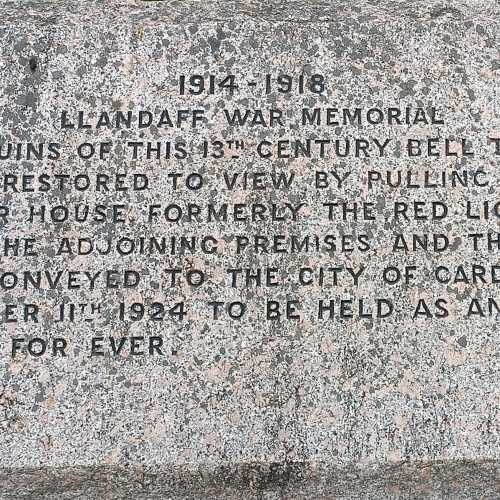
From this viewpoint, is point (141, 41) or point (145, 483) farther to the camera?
point (141, 41)

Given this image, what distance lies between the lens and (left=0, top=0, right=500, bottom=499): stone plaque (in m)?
3.04

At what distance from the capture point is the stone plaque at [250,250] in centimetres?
304

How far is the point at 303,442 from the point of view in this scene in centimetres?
303

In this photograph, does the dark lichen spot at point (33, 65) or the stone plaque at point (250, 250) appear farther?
the dark lichen spot at point (33, 65)

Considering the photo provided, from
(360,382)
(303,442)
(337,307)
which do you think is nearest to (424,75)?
(337,307)

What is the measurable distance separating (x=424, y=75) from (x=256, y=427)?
1501 mm

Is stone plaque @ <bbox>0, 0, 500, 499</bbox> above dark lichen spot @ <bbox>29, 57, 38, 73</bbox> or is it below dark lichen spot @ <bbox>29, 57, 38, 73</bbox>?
below

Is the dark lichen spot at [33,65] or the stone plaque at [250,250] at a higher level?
the dark lichen spot at [33,65]

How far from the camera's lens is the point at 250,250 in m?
3.18

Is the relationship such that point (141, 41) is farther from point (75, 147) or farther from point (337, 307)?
point (337, 307)

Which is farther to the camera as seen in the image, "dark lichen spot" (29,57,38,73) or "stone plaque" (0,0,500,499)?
"dark lichen spot" (29,57,38,73)

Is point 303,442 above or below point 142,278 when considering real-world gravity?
below

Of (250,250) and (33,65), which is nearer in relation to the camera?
(250,250)

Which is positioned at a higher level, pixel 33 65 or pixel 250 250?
pixel 33 65
